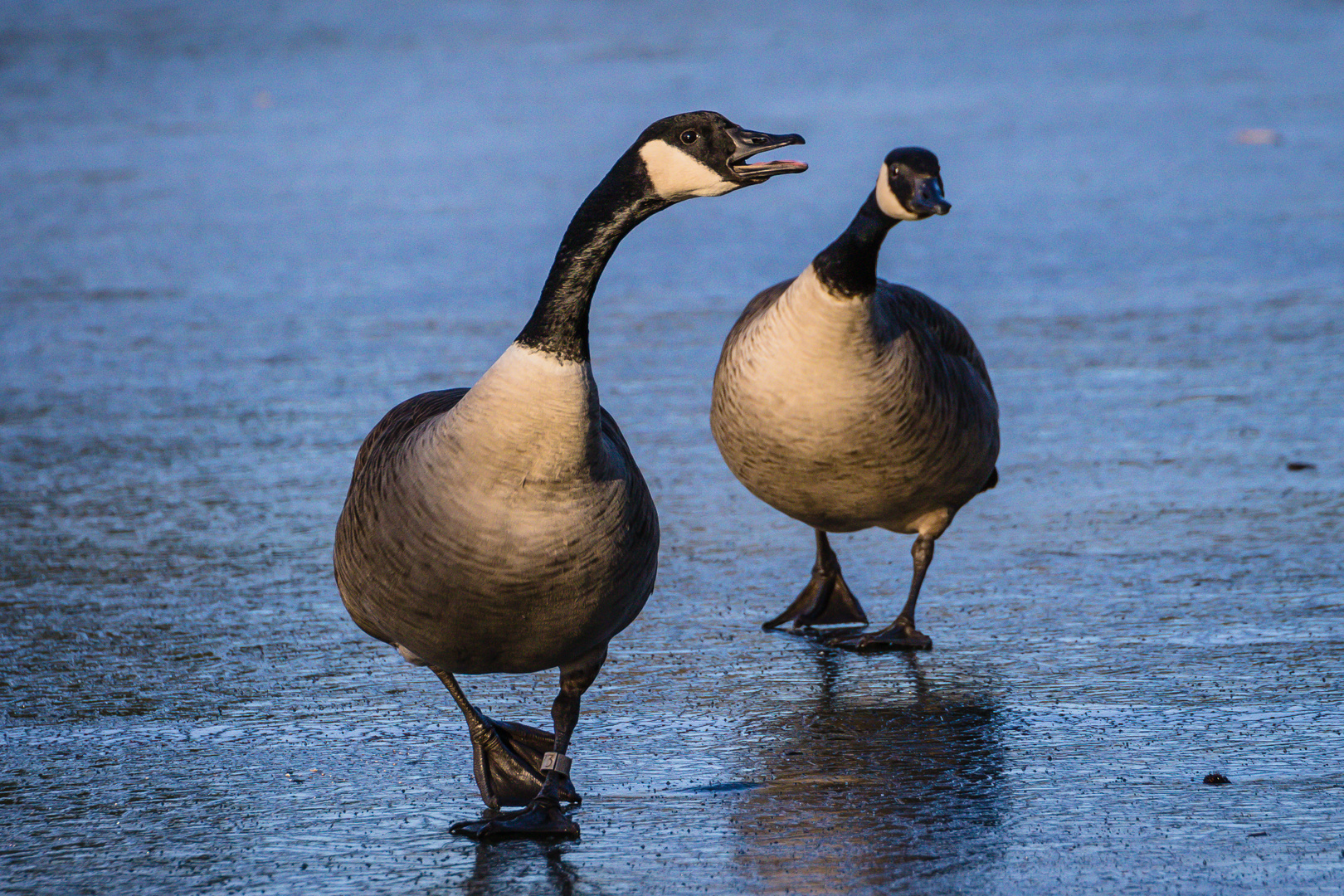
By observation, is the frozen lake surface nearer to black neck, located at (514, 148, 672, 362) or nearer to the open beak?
black neck, located at (514, 148, 672, 362)

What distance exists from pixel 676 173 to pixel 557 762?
1.27 metres

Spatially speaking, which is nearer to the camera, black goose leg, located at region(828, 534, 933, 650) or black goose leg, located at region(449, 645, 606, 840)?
black goose leg, located at region(449, 645, 606, 840)

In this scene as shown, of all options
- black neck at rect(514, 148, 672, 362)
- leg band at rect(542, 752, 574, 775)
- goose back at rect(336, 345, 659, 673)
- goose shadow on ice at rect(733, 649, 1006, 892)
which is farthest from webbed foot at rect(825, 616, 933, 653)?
black neck at rect(514, 148, 672, 362)

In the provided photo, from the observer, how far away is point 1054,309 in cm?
918

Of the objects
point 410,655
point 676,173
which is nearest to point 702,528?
point 410,655

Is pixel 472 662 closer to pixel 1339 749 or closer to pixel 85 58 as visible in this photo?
pixel 1339 749

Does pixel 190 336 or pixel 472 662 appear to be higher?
pixel 472 662

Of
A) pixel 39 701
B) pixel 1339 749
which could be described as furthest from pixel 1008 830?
pixel 39 701

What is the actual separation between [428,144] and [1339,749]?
1265cm

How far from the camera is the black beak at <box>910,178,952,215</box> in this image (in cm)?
488

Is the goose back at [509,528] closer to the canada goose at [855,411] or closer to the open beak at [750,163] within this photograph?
the open beak at [750,163]

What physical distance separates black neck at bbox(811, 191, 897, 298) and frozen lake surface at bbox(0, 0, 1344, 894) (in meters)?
1.02

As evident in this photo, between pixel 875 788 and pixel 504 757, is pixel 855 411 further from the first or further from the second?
pixel 504 757

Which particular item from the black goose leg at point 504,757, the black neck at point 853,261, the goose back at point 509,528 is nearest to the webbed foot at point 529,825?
the black goose leg at point 504,757
